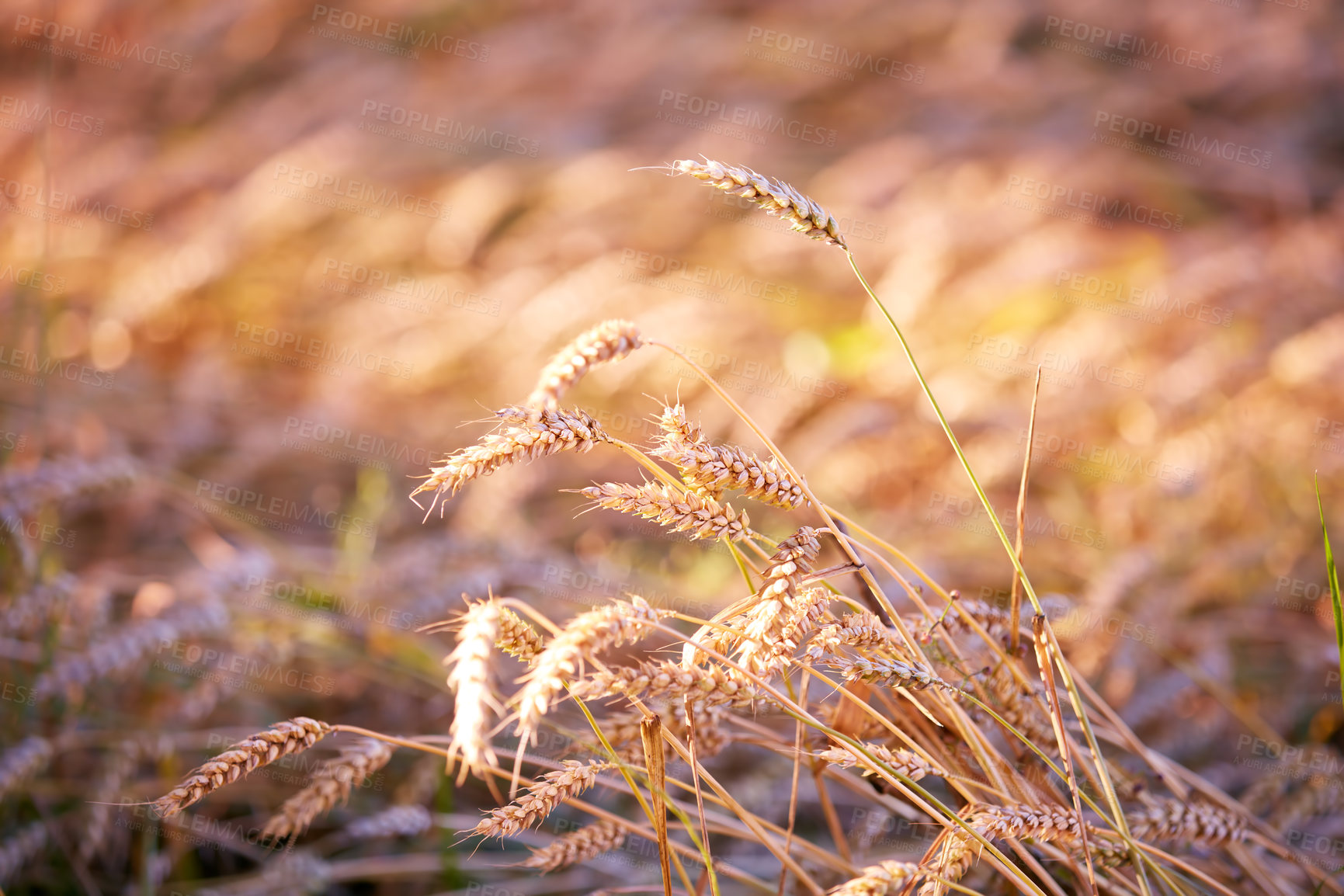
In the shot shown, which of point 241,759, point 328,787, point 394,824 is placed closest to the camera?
point 241,759

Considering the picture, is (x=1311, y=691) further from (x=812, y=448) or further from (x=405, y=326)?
(x=405, y=326)

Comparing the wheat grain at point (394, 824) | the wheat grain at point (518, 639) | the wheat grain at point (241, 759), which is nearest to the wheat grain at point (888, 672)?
the wheat grain at point (518, 639)

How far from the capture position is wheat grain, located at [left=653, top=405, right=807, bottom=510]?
2.60 feet

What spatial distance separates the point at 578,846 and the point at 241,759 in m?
0.40

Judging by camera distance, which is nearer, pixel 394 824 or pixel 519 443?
pixel 519 443

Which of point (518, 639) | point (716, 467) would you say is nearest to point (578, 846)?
point (518, 639)

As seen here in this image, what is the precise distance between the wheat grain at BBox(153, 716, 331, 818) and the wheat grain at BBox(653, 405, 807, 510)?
0.49 meters

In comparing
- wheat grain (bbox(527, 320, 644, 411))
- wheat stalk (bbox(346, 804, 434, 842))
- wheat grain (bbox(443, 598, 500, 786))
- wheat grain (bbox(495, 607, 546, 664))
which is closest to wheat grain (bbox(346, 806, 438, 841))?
wheat stalk (bbox(346, 804, 434, 842))

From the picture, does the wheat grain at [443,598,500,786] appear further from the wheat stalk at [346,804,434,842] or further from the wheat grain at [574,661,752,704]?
the wheat stalk at [346,804,434,842]

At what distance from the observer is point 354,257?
3.99 m

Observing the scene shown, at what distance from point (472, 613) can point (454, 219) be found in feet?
10.7

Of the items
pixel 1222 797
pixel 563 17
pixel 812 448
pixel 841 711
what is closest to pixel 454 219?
pixel 812 448

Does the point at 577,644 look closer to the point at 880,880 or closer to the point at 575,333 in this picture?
the point at 880,880

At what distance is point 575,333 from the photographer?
3.33 metres
